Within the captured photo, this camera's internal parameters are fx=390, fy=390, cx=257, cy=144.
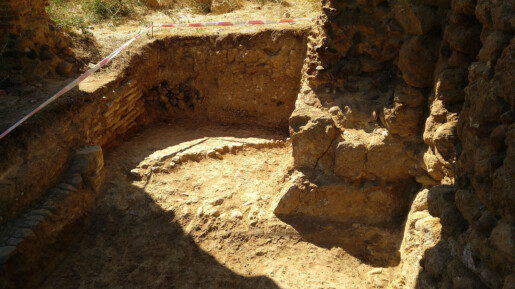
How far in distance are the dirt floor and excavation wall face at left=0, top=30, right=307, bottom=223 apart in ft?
2.54

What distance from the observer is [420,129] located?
4.07 metres

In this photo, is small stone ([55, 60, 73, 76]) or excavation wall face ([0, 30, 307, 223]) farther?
small stone ([55, 60, 73, 76])

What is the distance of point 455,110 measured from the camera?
352 centimetres

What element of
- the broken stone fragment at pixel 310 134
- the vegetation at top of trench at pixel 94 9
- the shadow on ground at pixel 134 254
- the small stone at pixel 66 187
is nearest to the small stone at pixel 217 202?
the shadow on ground at pixel 134 254

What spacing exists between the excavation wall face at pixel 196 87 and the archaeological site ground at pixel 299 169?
0.13 ft

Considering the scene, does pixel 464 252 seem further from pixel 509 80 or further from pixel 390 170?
pixel 390 170

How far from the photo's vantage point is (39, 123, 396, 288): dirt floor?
396 centimetres

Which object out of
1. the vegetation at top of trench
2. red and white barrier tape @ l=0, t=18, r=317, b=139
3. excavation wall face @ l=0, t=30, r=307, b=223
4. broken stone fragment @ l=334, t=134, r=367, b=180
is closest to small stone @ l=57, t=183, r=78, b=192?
excavation wall face @ l=0, t=30, r=307, b=223

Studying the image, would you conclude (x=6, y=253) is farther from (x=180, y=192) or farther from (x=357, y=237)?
(x=357, y=237)

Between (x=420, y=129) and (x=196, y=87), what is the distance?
4.17m

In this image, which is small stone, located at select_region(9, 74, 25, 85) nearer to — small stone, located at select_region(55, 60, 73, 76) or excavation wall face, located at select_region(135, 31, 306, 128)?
small stone, located at select_region(55, 60, 73, 76)

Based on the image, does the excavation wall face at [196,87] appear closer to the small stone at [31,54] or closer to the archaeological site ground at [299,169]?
the archaeological site ground at [299,169]

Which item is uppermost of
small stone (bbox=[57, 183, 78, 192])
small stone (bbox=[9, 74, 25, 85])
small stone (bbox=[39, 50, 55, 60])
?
small stone (bbox=[39, 50, 55, 60])

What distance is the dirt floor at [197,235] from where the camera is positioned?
396 cm
